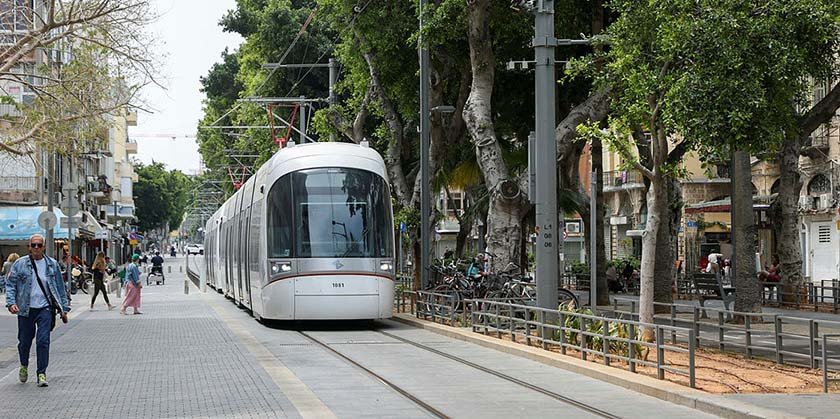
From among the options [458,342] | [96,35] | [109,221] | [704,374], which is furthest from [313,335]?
[109,221]

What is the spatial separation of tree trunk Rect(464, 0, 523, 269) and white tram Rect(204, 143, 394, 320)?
2.16 metres

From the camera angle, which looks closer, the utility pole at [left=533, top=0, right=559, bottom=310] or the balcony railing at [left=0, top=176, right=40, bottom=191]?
the utility pole at [left=533, top=0, right=559, bottom=310]

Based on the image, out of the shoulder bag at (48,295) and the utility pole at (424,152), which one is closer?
the shoulder bag at (48,295)

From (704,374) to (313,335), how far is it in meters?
9.67

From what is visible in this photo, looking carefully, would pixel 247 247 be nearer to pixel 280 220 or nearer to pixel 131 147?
pixel 280 220

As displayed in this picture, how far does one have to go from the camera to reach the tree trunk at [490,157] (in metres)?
24.3

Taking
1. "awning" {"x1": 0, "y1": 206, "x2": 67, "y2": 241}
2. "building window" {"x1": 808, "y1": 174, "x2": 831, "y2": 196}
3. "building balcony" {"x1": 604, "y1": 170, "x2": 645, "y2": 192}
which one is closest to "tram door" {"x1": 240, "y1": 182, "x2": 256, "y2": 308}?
"awning" {"x1": 0, "y1": 206, "x2": 67, "y2": 241}

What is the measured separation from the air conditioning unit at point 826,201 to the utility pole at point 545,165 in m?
29.4

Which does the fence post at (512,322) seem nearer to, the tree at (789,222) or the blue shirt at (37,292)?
the blue shirt at (37,292)

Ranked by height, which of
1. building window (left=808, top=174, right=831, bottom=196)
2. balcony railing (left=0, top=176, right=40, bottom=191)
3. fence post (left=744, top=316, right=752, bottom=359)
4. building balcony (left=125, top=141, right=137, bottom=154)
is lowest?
fence post (left=744, top=316, right=752, bottom=359)

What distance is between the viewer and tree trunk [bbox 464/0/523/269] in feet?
79.9

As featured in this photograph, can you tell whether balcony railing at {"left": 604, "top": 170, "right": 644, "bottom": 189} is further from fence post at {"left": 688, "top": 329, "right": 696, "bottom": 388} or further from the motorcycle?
fence post at {"left": 688, "top": 329, "right": 696, "bottom": 388}

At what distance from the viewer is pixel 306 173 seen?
77.3 ft

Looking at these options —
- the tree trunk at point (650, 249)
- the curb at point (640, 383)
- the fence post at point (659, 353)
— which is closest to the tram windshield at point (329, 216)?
the curb at point (640, 383)
